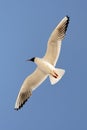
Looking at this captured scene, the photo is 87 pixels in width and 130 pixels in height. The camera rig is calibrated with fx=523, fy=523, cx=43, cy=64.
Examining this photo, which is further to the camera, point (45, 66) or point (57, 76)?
point (45, 66)

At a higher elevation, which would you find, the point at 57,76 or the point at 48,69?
the point at 48,69

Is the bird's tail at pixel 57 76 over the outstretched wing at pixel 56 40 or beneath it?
beneath

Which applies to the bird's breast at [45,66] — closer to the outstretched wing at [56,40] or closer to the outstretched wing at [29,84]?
the outstretched wing at [56,40]

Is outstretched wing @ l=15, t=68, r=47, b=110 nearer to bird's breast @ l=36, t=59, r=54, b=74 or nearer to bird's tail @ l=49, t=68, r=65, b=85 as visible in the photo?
bird's breast @ l=36, t=59, r=54, b=74

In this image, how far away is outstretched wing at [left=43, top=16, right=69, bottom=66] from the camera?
23.3 ft

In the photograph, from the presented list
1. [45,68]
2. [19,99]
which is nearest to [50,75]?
[45,68]

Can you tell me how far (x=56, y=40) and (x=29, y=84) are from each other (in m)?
0.79

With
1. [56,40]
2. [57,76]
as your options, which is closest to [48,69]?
[57,76]

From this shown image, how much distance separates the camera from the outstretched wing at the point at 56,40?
7.11 meters

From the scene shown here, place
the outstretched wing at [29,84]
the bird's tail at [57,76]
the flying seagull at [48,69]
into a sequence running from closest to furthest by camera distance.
A: the bird's tail at [57,76] → the flying seagull at [48,69] → the outstretched wing at [29,84]

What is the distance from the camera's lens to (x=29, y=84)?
7449 mm

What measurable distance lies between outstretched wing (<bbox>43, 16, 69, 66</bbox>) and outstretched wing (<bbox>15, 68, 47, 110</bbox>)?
299 millimetres

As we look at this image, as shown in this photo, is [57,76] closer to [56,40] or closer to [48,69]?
[48,69]

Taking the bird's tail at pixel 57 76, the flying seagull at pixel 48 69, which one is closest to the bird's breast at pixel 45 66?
the flying seagull at pixel 48 69
